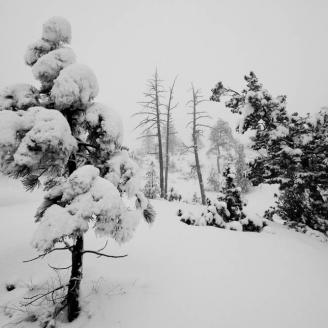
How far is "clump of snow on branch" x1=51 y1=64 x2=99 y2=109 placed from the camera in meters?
2.91

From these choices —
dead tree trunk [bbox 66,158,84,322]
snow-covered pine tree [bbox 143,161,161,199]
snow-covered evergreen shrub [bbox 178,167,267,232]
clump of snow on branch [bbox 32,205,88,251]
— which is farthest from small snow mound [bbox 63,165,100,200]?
snow-covered pine tree [bbox 143,161,161,199]

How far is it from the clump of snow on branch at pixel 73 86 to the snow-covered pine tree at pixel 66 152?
12 millimetres

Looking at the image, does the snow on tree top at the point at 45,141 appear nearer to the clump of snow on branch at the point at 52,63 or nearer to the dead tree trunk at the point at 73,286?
the dead tree trunk at the point at 73,286

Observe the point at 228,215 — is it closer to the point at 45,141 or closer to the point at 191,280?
the point at 191,280

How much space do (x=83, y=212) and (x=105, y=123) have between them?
130 centimetres

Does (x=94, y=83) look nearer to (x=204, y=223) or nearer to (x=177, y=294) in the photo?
(x=177, y=294)

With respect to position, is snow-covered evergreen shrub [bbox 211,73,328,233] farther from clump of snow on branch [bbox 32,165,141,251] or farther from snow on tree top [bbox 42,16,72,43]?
clump of snow on branch [bbox 32,165,141,251]

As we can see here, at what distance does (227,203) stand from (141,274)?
5.12 metres

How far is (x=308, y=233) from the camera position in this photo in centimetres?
875

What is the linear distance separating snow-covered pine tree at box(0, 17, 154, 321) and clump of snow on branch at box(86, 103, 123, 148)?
14 mm

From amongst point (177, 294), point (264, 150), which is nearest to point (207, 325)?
point (177, 294)

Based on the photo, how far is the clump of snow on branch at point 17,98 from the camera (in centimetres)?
290

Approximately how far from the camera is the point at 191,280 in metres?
4.13

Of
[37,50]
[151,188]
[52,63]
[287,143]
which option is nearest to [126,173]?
[52,63]
